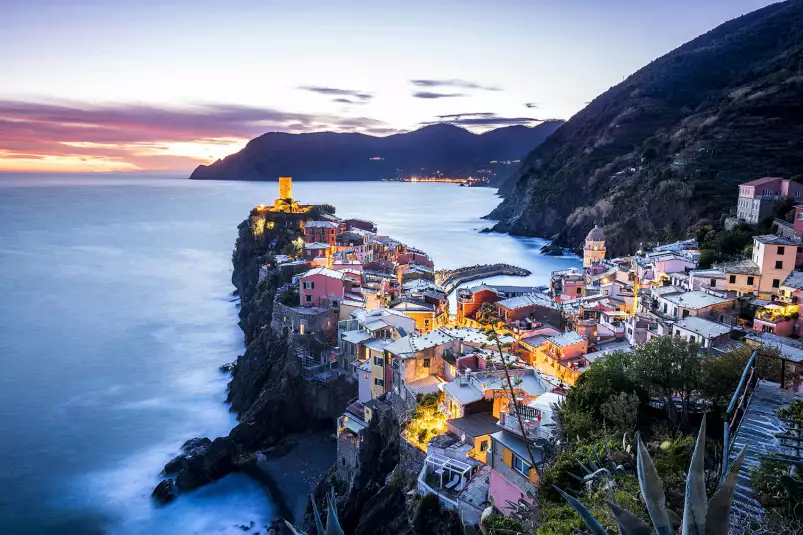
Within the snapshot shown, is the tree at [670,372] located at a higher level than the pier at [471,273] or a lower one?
higher

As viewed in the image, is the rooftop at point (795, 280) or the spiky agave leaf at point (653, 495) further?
the rooftop at point (795, 280)

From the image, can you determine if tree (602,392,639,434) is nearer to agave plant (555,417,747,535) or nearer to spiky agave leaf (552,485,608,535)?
agave plant (555,417,747,535)

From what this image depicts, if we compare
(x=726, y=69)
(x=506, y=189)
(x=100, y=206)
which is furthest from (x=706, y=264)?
(x=100, y=206)

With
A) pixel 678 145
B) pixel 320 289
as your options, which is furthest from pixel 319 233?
pixel 678 145

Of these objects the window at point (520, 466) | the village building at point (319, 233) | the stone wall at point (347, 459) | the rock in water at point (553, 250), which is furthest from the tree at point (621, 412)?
the rock in water at point (553, 250)

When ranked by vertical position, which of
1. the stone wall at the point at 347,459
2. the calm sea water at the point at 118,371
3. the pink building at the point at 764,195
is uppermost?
the pink building at the point at 764,195

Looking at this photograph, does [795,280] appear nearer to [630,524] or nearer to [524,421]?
[524,421]

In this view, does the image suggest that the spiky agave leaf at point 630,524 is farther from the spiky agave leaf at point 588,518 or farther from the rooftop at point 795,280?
the rooftop at point 795,280

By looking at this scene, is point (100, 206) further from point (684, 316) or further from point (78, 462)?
point (684, 316)
